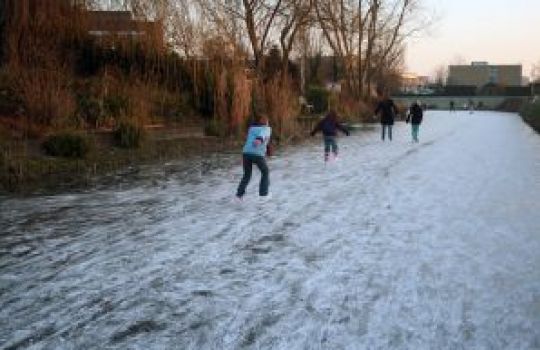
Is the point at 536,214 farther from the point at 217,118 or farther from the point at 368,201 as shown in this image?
the point at 217,118

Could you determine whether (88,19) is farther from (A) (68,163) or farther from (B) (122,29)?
(A) (68,163)

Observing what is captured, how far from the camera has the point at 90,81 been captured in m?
19.1

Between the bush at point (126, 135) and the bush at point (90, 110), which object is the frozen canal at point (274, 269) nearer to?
the bush at point (126, 135)

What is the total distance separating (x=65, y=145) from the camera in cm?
1452

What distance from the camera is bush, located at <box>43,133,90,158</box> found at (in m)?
14.4

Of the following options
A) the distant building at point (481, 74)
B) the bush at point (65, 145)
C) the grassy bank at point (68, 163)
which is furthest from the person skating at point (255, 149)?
the distant building at point (481, 74)

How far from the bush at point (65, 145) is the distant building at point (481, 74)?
141358 millimetres

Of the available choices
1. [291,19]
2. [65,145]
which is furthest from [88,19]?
[291,19]

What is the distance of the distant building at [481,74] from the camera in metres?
151

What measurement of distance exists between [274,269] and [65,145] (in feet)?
28.7

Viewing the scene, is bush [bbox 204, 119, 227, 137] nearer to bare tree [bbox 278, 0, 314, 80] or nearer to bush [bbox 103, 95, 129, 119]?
bush [bbox 103, 95, 129, 119]

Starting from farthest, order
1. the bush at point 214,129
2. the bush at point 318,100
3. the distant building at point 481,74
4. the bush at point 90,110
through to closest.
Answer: the distant building at point 481,74
the bush at point 318,100
the bush at point 214,129
the bush at point 90,110

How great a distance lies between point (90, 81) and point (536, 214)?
12.7m

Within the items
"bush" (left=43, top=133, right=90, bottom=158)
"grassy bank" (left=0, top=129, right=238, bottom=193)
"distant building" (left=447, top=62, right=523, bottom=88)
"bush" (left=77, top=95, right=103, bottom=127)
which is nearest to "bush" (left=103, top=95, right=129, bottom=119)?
"bush" (left=77, top=95, right=103, bottom=127)
